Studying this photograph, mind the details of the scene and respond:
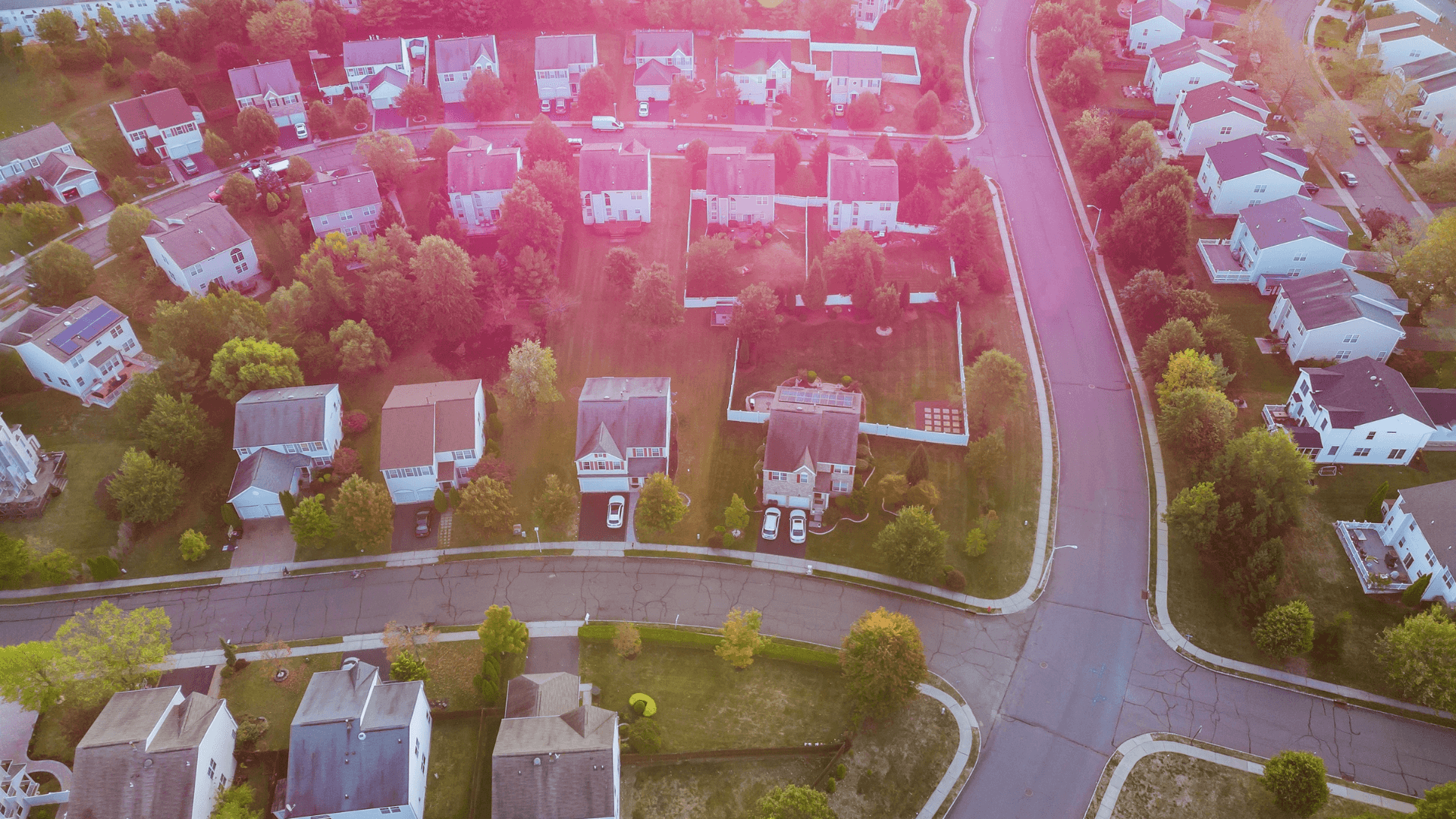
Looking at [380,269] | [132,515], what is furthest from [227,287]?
[132,515]

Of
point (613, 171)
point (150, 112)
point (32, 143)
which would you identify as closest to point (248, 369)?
point (613, 171)

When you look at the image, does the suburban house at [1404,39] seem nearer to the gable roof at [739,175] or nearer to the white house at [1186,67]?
the white house at [1186,67]

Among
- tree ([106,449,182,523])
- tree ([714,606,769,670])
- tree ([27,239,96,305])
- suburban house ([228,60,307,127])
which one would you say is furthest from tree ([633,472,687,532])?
suburban house ([228,60,307,127])

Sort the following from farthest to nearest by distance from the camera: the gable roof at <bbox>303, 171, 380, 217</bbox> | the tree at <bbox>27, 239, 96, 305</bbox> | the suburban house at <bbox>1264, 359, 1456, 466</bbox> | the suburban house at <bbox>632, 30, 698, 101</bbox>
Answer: the suburban house at <bbox>632, 30, 698, 101</bbox>
the gable roof at <bbox>303, 171, 380, 217</bbox>
the tree at <bbox>27, 239, 96, 305</bbox>
the suburban house at <bbox>1264, 359, 1456, 466</bbox>

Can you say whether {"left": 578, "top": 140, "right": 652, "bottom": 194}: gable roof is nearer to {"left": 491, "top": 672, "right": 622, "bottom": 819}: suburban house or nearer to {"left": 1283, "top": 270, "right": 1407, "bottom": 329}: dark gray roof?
{"left": 491, "top": 672, "right": 622, "bottom": 819}: suburban house

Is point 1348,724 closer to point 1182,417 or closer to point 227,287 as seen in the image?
point 1182,417

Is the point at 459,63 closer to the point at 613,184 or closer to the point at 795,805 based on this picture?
the point at 613,184
